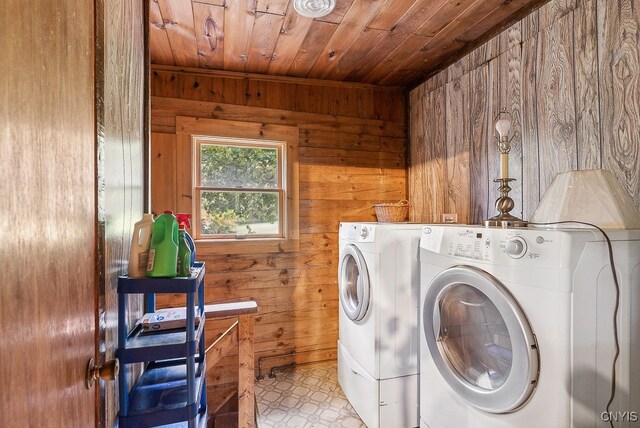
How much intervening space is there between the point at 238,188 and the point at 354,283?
119 cm

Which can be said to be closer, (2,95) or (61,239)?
(2,95)

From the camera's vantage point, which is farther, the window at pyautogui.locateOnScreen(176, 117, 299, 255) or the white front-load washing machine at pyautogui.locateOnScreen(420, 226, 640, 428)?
the window at pyautogui.locateOnScreen(176, 117, 299, 255)

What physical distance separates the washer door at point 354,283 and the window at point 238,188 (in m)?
0.69

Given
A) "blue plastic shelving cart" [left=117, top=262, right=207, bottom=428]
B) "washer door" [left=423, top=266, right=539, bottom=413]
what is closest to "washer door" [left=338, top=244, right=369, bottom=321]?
"washer door" [left=423, top=266, right=539, bottom=413]

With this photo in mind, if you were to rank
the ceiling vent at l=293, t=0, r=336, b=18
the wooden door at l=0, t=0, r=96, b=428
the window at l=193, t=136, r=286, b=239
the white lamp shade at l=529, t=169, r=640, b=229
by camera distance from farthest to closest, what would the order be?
the window at l=193, t=136, r=286, b=239
the ceiling vent at l=293, t=0, r=336, b=18
the white lamp shade at l=529, t=169, r=640, b=229
the wooden door at l=0, t=0, r=96, b=428

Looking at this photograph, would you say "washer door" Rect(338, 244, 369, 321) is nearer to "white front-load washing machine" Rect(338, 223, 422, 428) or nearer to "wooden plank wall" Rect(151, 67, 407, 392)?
"white front-load washing machine" Rect(338, 223, 422, 428)

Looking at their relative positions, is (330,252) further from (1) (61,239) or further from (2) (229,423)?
(1) (61,239)

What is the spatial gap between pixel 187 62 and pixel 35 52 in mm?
2185

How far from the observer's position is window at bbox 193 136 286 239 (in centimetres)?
249

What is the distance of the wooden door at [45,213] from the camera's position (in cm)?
40

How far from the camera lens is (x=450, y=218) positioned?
236 cm

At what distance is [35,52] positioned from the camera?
18.1 inches

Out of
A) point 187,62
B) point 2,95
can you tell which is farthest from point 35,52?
point 187,62

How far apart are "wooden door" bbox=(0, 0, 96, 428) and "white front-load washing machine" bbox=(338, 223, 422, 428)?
1.40 m
